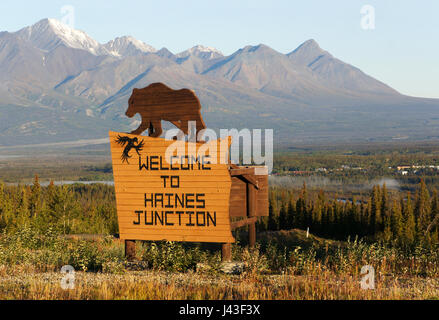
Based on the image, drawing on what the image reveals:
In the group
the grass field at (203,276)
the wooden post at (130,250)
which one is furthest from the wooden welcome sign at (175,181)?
the grass field at (203,276)

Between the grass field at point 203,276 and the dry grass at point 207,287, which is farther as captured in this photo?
the grass field at point 203,276

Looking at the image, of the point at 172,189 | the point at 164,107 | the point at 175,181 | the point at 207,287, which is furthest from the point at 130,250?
the point at 207,287

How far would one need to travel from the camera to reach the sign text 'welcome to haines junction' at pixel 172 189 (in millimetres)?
16781

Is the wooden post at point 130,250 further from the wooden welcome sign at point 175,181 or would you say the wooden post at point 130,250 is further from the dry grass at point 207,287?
the dry grass at point 207,287

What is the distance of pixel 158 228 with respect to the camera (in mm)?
17328

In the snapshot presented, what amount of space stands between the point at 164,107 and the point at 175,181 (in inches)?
91.9

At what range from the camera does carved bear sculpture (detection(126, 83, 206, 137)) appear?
17.0 m

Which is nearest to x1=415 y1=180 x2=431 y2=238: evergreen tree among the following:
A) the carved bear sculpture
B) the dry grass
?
the carved bear sculpture

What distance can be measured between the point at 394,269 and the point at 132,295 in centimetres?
746

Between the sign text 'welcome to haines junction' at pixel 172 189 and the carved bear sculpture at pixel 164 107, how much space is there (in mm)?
626

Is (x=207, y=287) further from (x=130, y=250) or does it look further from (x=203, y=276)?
(x=130, y=250)

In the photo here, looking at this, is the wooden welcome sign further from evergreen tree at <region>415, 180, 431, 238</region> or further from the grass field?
evergreen tree at <region>415, 180, 431, 238</region>

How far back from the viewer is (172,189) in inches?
675
